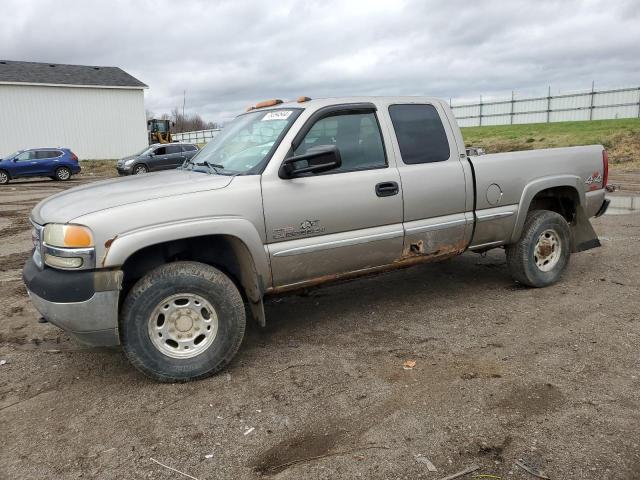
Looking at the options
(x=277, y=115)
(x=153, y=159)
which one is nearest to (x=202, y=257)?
(x=277, y=115)

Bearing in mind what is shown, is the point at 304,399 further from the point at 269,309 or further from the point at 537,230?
the point at 537,230

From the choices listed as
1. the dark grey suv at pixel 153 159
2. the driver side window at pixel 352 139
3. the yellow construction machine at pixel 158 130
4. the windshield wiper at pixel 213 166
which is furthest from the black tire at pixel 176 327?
the yellow construction machine at pixel 158 130

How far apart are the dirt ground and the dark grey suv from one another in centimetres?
1904

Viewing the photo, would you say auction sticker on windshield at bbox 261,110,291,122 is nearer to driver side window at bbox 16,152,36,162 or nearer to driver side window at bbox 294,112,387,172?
driver side window at bbox 294,112,387,172

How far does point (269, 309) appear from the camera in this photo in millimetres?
5176

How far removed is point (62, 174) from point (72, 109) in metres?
11.6

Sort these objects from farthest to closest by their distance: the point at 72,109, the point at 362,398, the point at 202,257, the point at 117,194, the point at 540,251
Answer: the point at 72,109 < the point at 540,251 < the point at 202,257 < the point at 117,194 < the point at 362,398

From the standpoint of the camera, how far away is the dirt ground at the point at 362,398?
274 centimetres

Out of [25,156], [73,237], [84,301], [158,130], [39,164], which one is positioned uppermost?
[158,130]

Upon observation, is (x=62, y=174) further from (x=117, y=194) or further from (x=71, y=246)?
(x=71, y=246)

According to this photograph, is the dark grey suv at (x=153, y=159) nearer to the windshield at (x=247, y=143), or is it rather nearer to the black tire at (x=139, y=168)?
the black tire at (x=139, y=168)

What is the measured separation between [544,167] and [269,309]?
300 centimetres

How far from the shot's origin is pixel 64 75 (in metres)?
33.7

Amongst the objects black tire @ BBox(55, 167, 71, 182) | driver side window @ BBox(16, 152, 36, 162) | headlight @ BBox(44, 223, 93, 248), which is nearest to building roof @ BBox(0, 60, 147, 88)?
driver side window @ BBox(16, 152, 36, 162)
